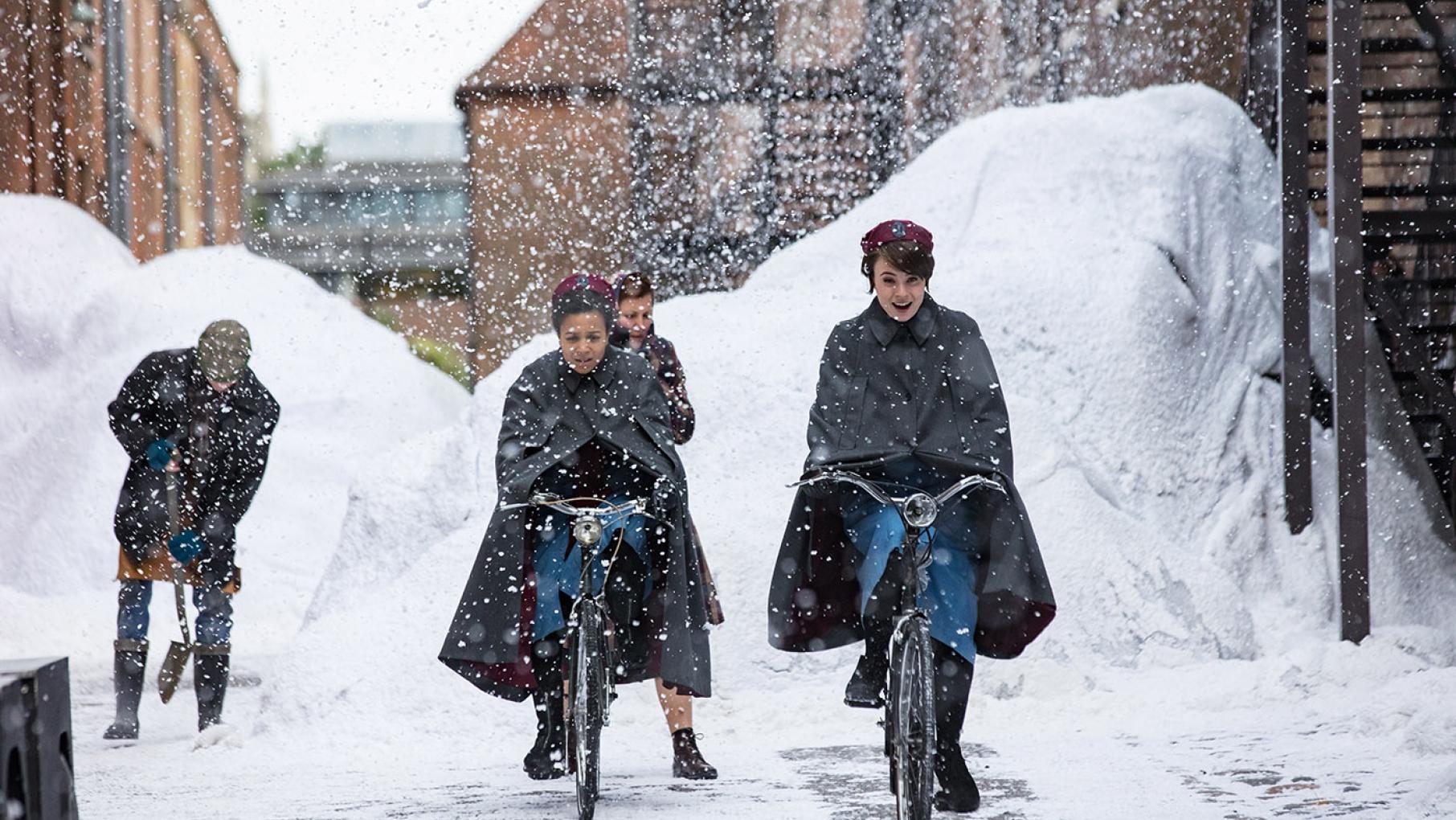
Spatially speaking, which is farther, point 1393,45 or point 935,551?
point 1393,45

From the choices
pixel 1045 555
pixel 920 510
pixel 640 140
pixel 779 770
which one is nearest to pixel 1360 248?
pixel 1045 555

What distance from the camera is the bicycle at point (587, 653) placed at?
5.15 meters

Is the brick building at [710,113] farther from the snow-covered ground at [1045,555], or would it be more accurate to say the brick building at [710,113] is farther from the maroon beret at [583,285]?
the maroon beret at [583,285]

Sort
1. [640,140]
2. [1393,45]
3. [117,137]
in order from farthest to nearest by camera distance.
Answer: [117,137]
[640,140]
[1393,45]

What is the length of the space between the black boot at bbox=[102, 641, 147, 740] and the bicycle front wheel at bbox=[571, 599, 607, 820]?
10.3ft

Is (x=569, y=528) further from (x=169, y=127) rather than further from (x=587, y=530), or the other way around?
(x=169, y=127)

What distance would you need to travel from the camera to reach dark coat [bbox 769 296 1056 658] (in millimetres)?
4832

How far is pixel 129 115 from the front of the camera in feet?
72.9

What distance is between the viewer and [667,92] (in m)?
19.6

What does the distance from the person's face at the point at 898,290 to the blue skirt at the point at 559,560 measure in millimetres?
1145

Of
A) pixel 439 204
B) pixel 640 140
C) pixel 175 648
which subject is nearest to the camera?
pixel 175 648

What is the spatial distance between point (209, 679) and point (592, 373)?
306cm

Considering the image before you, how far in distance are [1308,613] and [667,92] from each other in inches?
456

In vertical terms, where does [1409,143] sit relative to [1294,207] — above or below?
above
